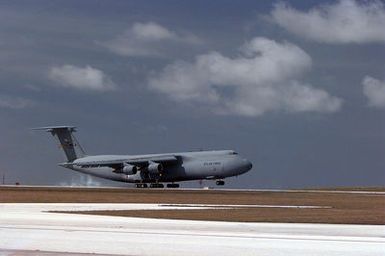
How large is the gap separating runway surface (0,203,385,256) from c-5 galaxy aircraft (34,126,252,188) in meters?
74.0

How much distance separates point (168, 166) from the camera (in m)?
112

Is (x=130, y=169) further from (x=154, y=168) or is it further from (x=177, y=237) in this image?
(x=177, y=237)

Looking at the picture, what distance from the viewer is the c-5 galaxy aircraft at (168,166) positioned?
10638 cm

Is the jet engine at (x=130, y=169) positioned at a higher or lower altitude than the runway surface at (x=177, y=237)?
higher

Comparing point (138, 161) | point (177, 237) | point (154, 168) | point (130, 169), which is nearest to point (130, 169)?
point (130, 169)

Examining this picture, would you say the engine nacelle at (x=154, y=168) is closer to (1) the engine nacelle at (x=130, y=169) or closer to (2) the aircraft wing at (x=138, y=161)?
(2) the aircraft wing at (x=138, y=161)

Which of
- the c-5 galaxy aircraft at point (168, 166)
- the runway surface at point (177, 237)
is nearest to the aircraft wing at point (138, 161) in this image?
the c-5 galaxy aircraft at point (168, 166)

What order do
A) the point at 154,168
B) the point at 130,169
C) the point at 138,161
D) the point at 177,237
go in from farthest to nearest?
the point at 138,161, the point at 130,169, the point at 154,168, the point at 177,237

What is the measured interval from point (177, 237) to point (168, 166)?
88.2m

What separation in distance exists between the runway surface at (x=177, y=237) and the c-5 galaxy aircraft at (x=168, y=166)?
243 feet

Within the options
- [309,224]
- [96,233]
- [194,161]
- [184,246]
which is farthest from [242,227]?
[194,161]

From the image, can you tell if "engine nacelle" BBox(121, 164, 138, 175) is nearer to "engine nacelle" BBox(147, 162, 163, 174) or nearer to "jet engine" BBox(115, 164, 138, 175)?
"jet engine" BBox(115, 164, 138, 175)

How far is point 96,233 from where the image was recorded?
81.6 feet

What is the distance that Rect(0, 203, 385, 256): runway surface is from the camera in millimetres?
19922
